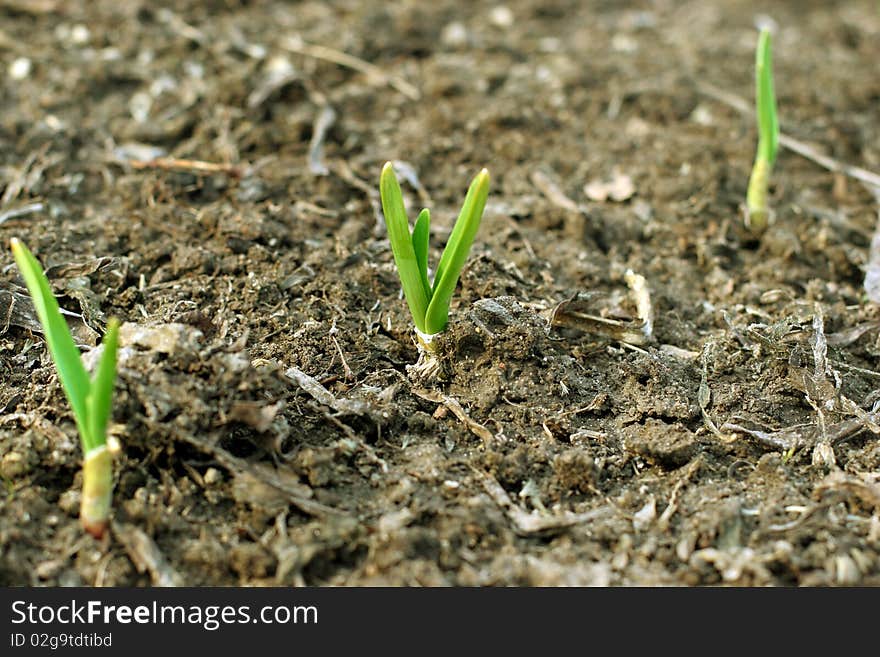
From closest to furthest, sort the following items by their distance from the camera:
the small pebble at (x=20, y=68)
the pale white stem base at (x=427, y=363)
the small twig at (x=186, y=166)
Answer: the pale white stem base at (x=427, y=363)
the small twig at (x=186, y=166)
the small pebble at (x=20, y=68)

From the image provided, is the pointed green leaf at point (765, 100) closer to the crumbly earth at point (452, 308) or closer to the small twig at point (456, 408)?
the crumbly earth at point (452, 308)

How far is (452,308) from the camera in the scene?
2.27m

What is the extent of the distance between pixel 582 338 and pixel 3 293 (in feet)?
4.45

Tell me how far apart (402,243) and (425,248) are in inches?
3.1

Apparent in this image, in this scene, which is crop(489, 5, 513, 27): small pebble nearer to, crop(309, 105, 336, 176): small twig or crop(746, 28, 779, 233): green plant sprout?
crop(309, 105, 336, 176): small twig

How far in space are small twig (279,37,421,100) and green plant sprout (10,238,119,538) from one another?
1953 millimetres

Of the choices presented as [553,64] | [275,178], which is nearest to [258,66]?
[275,178]

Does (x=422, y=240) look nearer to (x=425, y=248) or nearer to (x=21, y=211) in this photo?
(x=425, y=248)

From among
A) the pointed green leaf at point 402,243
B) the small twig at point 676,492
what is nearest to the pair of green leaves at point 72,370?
the pointed green leaf at point 402,243

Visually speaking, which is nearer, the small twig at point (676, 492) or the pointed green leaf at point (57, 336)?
the pointed green leaf at point (57, 336)

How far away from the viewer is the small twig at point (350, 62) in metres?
3.33

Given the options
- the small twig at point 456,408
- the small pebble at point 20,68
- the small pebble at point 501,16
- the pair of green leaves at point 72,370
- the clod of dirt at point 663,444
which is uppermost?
the pair of green leaves at point 72,370

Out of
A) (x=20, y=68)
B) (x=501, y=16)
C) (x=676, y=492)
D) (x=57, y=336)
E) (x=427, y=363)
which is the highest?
(x=57, y=336)

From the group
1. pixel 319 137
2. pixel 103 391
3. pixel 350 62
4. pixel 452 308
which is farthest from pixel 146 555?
pixel 350 62
